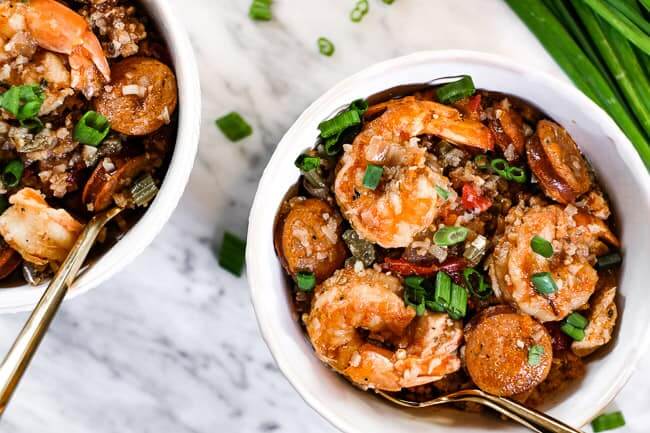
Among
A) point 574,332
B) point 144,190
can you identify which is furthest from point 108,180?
point 574,332

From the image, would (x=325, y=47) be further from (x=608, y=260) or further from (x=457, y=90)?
(x=608, y=260)

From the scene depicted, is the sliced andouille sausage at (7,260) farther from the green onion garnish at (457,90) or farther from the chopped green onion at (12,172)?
the green onion garnish at (457,90)

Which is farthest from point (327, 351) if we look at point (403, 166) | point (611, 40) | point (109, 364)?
point (611, 40)

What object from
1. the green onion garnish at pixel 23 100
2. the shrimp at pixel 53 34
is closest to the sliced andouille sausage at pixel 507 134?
the shrimp at pixel 53 34

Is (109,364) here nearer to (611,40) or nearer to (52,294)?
(52,294)

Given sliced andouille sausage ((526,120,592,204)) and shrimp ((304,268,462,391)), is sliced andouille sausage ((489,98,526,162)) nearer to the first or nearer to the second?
sliced andouille sausage ((526,120,592,204))

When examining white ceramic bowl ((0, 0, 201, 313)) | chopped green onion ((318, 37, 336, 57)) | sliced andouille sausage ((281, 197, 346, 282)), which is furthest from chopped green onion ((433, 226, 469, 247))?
chopped green onion ((318, 37, 336, 57))
